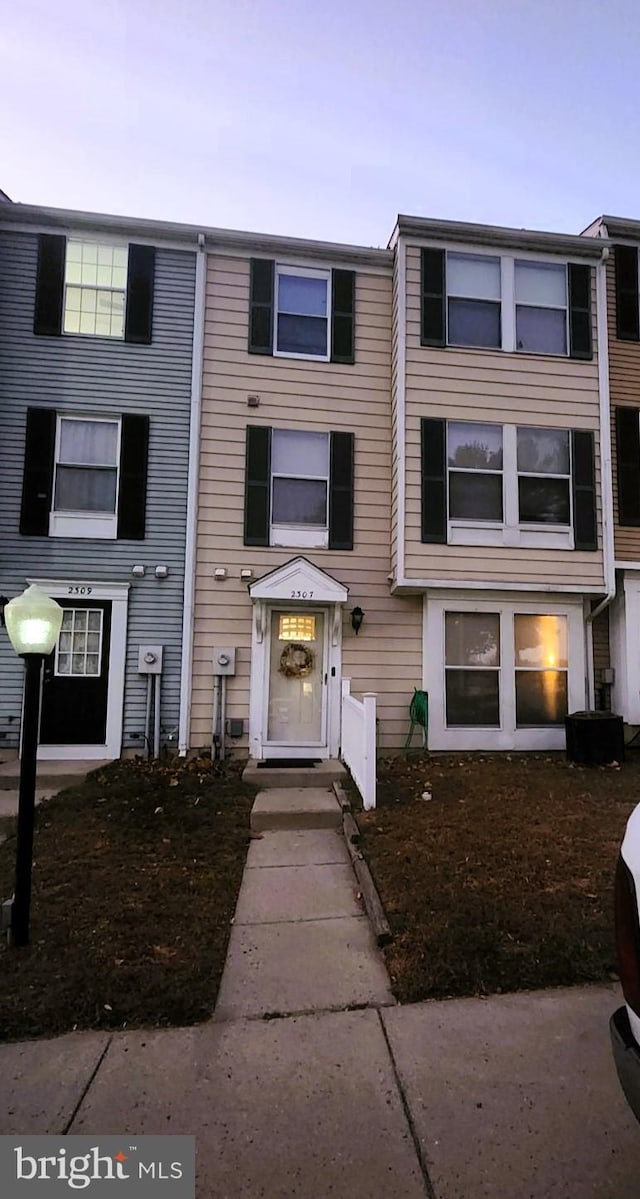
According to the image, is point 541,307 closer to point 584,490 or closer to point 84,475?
point 584,490

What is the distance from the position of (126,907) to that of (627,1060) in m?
2.74

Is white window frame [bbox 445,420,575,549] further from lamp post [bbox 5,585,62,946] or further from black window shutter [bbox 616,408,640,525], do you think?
lamp post [bbox 5,585,62,946]

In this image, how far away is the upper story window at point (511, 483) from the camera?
289 inches

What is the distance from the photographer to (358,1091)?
6.26 ft

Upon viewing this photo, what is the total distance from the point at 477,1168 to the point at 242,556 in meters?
6.29

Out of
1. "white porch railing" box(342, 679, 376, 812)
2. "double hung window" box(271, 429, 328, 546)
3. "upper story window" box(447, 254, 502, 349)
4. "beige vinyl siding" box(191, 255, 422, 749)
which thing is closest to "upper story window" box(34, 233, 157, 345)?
"beige vinyl siding" box(191, 255, 422, 749)

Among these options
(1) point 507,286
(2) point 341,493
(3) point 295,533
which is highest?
(1) point 507,286

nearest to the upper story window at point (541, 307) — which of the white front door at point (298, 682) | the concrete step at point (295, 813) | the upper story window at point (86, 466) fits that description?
the white front door at point (298, 682)

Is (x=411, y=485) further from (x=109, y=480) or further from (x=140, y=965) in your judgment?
(x=140, y=965)

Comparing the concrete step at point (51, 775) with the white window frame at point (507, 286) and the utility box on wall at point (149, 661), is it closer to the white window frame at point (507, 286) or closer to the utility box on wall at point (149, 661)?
the utility box on wall at point (149, 661)

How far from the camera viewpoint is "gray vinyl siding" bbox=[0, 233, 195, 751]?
23.1 feet

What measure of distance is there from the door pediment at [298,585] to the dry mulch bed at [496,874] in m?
2.25

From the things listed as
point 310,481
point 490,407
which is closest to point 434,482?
point 490,407

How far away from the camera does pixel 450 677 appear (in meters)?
7.38
